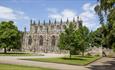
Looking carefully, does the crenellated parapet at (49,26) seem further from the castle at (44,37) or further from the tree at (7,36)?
the tree at (7,36)

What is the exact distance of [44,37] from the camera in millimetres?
118375

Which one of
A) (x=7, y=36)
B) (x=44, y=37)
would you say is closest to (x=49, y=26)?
(x=44, y=37)

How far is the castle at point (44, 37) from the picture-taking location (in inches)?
4525

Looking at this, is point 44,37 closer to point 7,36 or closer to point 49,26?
point 49,26

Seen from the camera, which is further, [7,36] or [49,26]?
[49,26]

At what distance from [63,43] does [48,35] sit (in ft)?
232

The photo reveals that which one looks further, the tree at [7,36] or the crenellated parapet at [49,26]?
the crenellated parapet at [49,26]

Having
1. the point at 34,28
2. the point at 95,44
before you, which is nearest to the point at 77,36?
the point at 95,44

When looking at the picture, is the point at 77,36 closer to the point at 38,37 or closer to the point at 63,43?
the point at 63,43

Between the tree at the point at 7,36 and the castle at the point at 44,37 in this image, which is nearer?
the tree at the point at 7,36

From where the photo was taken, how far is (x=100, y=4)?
1081 inches

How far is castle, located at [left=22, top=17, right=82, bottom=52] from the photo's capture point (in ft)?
377

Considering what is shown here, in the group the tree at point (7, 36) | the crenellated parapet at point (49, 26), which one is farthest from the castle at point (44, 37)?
the tree at point (7, 36)

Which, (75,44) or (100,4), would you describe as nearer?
(100,4)
